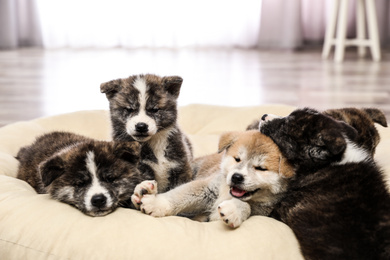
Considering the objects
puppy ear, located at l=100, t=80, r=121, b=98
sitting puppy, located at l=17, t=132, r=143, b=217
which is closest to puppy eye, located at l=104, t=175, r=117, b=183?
sitting puppy, located at l=17, t=132, r=143, b=217

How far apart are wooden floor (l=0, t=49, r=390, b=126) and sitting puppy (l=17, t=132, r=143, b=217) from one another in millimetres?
2406

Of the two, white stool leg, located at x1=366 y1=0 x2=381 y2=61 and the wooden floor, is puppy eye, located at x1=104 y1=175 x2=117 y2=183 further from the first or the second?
white stool leg, located at x1=366 y1=0 x2=381 y2=61

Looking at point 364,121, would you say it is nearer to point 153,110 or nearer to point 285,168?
point 285,168

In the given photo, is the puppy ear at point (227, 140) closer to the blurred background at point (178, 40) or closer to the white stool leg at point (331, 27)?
the blurred background at point (178, 40)

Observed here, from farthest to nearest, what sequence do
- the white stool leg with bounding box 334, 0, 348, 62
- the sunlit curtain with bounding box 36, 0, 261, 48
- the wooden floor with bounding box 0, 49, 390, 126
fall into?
1. the sunlit curtain with bounding box 36, 0, 261, 48
2. the white stool leg with bounding box 334, 0, 348, 62
3. the wooden floor with bounding box 0, 49, 390, 126

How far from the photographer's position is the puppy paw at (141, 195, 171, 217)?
216 centimetres

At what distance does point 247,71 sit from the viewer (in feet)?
21.8

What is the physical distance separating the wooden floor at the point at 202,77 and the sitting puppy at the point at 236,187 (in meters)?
2.59

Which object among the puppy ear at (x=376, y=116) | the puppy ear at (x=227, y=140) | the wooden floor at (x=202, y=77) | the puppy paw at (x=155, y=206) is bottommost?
the wooden floor at (x=202, y=77)

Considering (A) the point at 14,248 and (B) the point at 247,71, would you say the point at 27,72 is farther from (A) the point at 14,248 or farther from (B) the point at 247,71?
(A) the point at 14,248

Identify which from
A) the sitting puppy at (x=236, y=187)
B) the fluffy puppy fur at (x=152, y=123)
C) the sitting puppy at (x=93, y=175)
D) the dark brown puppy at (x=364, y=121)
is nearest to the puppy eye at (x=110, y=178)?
the sitting puppy at (x=93, y=175)

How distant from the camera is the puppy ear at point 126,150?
2242 mm

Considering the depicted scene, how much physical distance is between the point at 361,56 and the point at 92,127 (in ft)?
16.8

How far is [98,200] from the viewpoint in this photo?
6.86 feet
